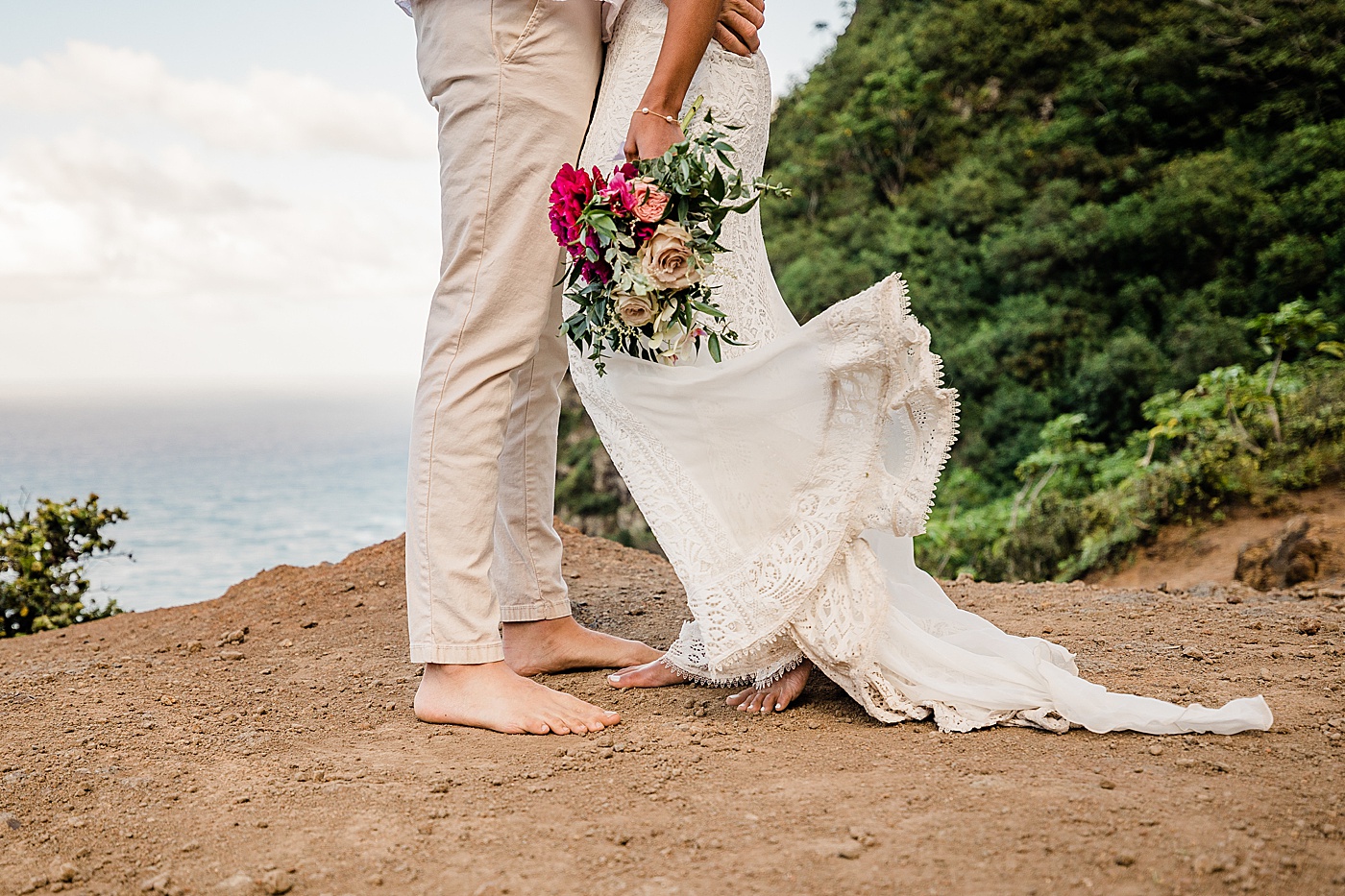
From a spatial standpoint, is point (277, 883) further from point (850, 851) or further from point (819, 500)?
point (819, 500)

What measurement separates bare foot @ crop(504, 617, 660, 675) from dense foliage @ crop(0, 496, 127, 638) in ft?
9.49

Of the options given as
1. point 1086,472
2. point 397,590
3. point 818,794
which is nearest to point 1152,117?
point 1086,472

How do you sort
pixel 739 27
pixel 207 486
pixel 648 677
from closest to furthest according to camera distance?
pixel 739 27, pixel 648 677, pixel 207 486

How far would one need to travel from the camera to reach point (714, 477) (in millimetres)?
2150

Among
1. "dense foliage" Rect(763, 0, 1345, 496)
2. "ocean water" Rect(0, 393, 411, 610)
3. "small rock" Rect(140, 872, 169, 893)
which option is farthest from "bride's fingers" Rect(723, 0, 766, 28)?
"dense foliage" Rect(763, 0, 1345, 496)

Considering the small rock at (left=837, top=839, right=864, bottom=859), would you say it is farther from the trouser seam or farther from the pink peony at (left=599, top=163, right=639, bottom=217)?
the pink peony at (left=599, top=163, right=639, bottom=217)

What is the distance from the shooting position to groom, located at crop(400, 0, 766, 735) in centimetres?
218

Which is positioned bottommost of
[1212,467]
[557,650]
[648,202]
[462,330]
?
[557,650]

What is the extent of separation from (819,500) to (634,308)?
552mm

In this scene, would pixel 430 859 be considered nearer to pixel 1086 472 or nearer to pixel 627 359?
pixel 627 359

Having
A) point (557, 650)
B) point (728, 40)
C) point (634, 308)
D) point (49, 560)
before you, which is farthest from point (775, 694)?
point (49, 560)

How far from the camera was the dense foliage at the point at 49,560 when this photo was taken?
14.6 ft

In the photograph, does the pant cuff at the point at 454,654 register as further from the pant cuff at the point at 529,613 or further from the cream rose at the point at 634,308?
the cream rose at the point at 634,308

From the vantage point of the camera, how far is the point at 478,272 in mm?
2219
